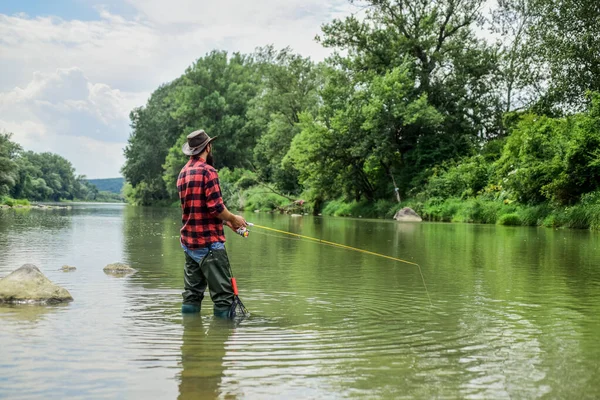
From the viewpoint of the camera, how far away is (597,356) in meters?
5.03

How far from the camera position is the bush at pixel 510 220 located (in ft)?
94.4

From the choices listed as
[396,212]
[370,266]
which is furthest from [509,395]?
[396,212]

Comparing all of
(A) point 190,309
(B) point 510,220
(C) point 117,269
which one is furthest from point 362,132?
(A) point 190,309

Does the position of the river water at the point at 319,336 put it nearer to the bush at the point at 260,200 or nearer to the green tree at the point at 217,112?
the bush at the point at 260,200

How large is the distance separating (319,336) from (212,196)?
1.78m

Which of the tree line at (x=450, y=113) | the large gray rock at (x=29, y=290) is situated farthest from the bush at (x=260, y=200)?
the large gray rock at (x=29, y=290)

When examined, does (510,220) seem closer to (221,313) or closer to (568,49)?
(568,49)

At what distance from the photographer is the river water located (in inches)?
166

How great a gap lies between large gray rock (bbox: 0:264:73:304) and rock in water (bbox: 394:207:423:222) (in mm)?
29209

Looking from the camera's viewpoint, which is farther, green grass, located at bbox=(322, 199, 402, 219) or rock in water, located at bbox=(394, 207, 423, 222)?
green grass, located at bbox=(322, 199, 402, 219)

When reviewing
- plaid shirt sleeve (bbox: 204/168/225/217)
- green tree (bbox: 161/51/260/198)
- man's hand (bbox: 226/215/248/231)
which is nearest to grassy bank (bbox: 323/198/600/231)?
man's hand (bbox: 226/215/248/231)

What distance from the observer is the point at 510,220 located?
2906cm

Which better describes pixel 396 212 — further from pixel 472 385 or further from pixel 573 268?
pixel 472 385

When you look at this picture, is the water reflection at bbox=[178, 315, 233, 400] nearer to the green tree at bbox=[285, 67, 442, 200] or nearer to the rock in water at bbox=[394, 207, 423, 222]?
the rock in water at bbox=[394, 207, 423, 222]
